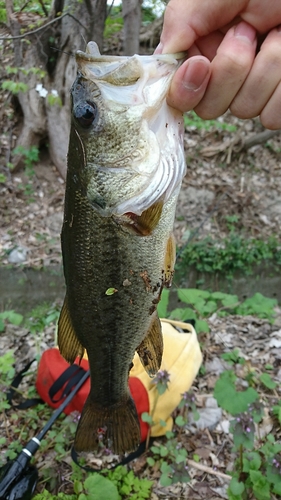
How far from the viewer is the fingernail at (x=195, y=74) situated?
1.33 metres

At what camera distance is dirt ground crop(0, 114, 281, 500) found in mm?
3900

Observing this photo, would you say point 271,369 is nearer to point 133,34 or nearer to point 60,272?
point 60,272

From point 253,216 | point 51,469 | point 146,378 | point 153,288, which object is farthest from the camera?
point 253,216

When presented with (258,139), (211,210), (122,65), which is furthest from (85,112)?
(258,139)

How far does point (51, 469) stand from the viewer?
2.69m

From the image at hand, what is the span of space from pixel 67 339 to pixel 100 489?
1020 millimetres

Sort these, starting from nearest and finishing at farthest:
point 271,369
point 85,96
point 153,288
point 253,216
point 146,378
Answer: point 85,96, point 153,288, point 146,378, point 271,369, point 253,216

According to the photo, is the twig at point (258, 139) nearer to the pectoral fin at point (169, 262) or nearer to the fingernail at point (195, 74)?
the pectoral fin at point (169, 262)

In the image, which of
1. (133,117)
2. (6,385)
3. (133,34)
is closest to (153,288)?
(133,117)

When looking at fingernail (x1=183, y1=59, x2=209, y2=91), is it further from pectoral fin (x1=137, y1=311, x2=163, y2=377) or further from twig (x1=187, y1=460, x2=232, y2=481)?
twig (x1=187, y1=460, x2=232, y2=481)

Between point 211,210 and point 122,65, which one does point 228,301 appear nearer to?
point 211,210

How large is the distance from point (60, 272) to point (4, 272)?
796 mm

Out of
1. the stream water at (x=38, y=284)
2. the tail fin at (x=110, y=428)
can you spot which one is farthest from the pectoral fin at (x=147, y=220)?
the stream water at (x=38, y=284)

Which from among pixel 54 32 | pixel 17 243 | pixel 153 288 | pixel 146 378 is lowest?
pixel 17 243
